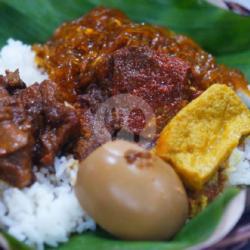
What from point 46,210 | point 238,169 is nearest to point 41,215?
point 46,210

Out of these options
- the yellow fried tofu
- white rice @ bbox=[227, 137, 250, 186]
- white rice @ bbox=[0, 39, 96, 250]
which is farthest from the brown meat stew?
white rice @ bbox=[227, 137, 250, 186]

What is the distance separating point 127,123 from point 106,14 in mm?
1345

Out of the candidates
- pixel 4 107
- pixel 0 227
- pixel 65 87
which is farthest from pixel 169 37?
pixel 0 227

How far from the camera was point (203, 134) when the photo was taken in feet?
10.6

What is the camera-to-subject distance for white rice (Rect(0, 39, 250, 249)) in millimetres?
2945

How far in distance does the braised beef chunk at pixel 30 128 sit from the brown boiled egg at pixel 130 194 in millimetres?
338

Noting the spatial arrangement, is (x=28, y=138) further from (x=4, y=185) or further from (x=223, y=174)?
(x=223, y=174)

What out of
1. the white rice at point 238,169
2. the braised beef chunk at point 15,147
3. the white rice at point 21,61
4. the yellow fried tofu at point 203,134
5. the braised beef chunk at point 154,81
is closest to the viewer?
the braised beef chunk at point 15,147

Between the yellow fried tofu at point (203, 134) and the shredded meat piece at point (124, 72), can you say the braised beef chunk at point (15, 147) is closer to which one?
the shredded meat piece at point (124, 72)

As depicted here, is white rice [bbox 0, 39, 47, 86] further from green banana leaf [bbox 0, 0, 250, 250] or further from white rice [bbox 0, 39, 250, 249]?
white rice [bbox 0, 39, 250, 249]

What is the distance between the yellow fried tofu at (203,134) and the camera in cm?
301

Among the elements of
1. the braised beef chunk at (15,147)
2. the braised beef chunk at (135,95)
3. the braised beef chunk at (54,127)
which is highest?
the braised beef chunk at (135,95)

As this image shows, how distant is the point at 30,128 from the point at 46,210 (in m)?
0.52

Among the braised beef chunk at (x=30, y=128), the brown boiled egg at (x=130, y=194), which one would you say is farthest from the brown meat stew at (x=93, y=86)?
the brown boiled egg at (x=130, y=194)
